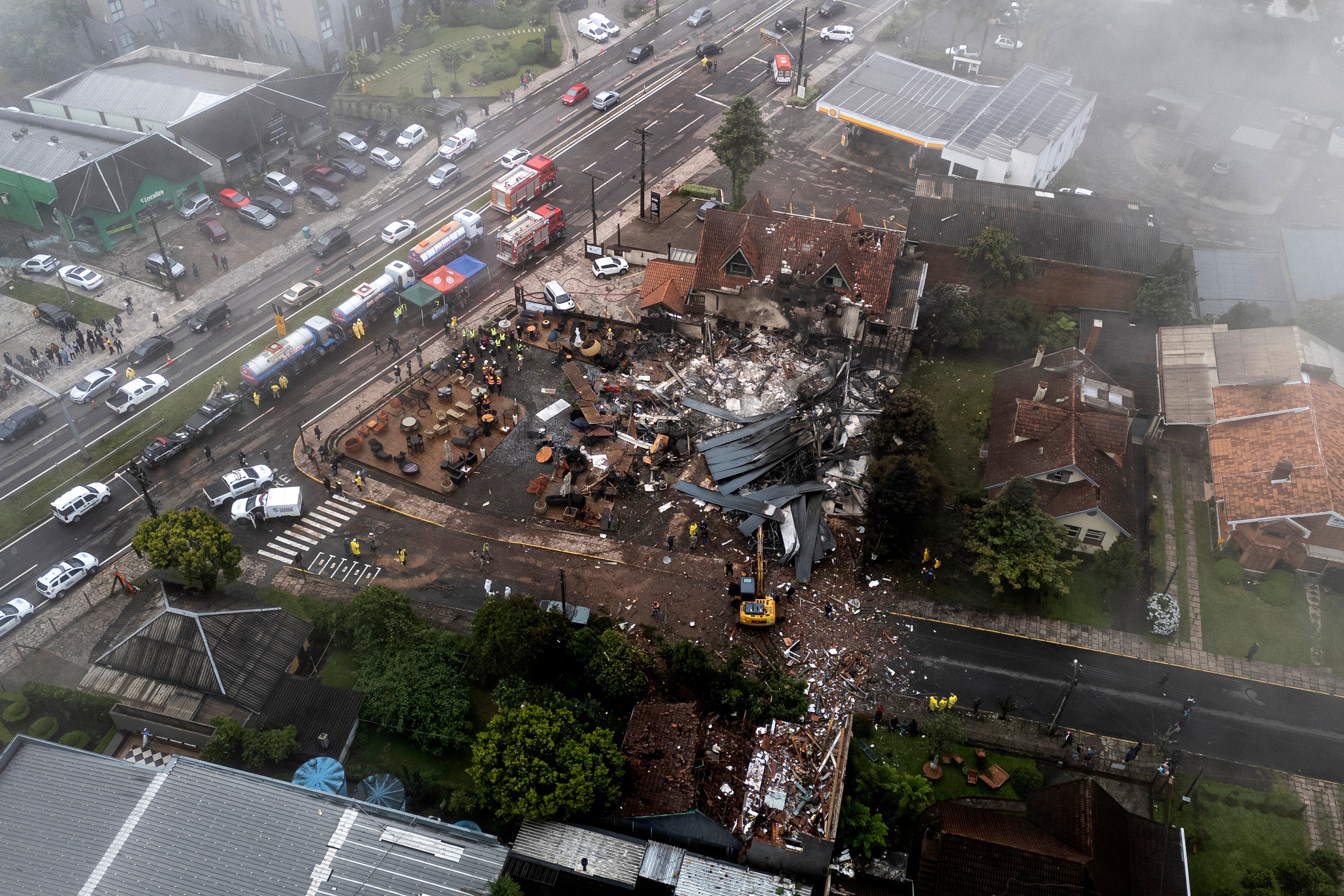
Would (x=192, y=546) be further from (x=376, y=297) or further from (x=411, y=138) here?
(x=411, y=138)

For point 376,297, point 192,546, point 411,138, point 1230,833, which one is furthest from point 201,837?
point 411,138

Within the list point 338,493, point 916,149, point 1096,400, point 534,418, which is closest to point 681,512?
point 534,418

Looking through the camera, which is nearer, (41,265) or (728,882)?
(728,882)

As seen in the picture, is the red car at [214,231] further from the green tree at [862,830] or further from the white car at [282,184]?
the green tree at [862,830]

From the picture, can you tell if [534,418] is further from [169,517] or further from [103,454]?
[103,454]

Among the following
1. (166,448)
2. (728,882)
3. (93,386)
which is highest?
(93,386)

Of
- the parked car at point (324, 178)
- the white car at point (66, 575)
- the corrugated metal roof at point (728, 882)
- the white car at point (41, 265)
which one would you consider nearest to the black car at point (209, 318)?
the white car at point (41, 265)
